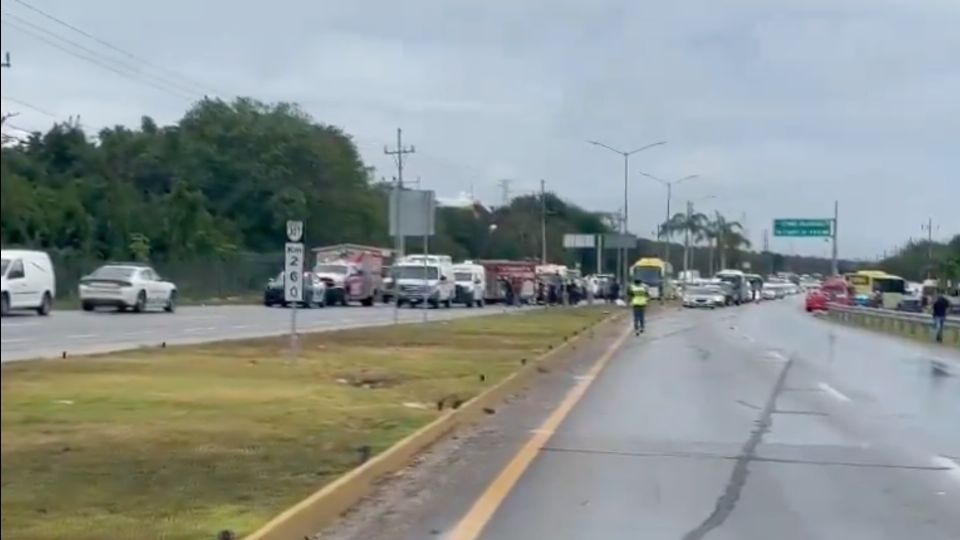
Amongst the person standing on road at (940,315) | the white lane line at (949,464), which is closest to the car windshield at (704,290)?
the person standing on road at (940,315)

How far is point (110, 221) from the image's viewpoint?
1362 inches

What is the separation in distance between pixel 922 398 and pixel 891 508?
12417 millimetres

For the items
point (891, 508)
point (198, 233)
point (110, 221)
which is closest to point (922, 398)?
point (891, 508)

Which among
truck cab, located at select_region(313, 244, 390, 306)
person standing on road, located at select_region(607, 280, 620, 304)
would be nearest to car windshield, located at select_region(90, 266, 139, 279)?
truck cab, located at select_region(313, 244, 390, 306)

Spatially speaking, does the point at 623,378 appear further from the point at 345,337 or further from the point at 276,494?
the point at 276,494

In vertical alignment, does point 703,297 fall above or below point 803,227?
below

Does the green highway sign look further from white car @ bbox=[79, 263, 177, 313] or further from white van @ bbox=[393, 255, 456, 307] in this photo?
white car @ bbox=[79, 263, 177, 313]

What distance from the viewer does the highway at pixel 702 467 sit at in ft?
37.5

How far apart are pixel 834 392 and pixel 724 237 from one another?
5957 inches

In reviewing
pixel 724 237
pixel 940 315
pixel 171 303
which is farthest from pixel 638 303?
pixel 724 237

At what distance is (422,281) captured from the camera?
2714 inches

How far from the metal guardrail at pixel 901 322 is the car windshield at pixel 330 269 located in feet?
70.9

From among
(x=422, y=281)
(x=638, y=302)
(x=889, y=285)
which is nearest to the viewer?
(x=638, y=302)

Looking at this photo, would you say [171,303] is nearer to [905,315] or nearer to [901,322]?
[905,315]
